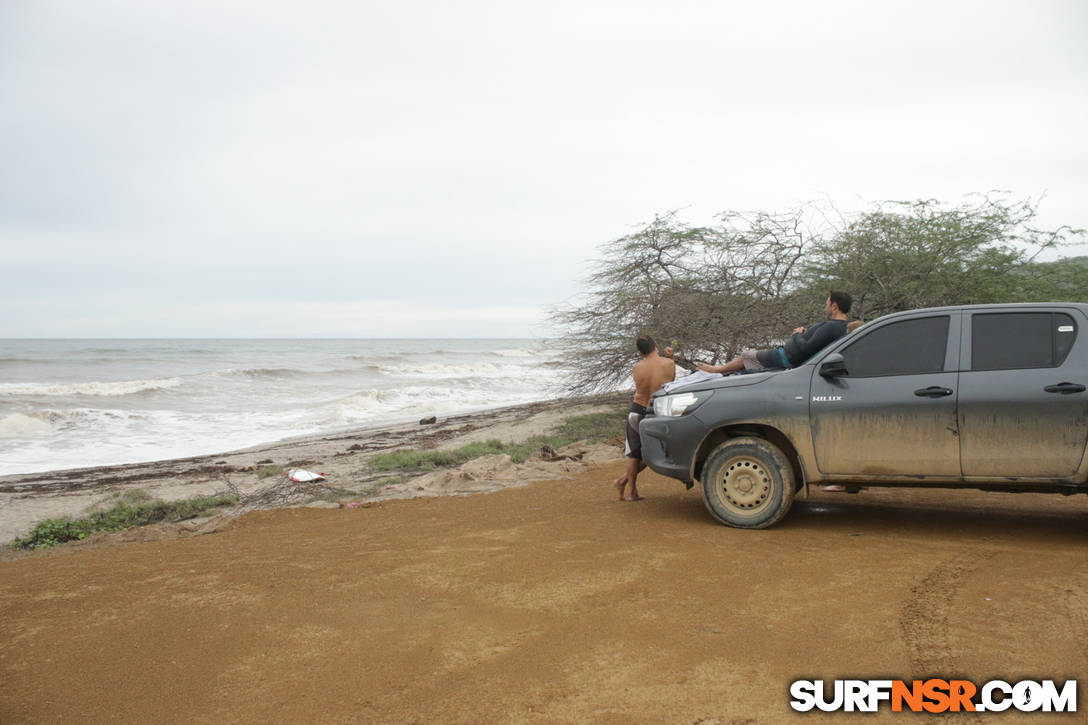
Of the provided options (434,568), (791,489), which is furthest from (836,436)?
(434,568)

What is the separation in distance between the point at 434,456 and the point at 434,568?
7708 mm

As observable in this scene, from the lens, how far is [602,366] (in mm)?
16547

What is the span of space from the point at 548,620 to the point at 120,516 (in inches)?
298

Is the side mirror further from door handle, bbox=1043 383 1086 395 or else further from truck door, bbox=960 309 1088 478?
door handle, bbox=1043 383 1086 395

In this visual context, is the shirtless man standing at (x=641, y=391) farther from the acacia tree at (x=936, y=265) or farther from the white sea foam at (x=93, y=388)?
the white sea foam at (x=93, y=388)

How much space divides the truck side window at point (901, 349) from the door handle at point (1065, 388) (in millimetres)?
720

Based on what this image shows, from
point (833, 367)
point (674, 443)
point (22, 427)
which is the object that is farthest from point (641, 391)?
point (22, 427)

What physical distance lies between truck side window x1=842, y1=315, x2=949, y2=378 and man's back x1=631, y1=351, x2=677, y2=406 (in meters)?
2.20

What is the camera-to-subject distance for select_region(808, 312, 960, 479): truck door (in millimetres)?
5840

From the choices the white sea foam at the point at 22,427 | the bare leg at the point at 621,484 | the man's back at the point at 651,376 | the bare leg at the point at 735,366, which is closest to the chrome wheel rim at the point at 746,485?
the bare leg at the point at 735,366

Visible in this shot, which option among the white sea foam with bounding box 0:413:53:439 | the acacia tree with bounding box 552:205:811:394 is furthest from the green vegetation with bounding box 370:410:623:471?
the white sea foam with bounding box 0:413:53:439

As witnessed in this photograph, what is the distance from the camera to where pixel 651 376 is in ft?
26.7

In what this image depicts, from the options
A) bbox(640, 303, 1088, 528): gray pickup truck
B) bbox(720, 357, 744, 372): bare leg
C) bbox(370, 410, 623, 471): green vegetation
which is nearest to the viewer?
bbox(640, 303, 1088, 528): gray pickup truck

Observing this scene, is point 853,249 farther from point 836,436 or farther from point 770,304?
point 836,436
